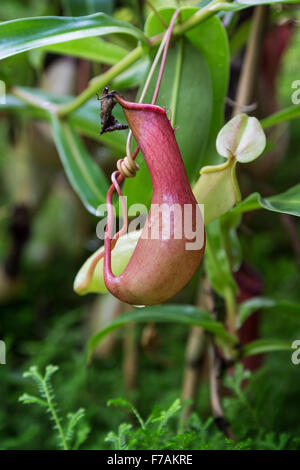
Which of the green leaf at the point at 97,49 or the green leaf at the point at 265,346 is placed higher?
the green leaf at the point at 97,49

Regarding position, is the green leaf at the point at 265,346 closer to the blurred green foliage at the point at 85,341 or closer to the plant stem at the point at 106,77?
Result: the blurred green foliage at the point at 85,341

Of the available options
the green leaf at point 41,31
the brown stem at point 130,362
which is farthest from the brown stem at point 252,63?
the brown stem at point 130,362

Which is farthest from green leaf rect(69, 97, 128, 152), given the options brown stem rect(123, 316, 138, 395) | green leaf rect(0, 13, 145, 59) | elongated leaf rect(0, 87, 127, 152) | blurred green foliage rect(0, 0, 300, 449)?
brown stem rect(123, 316, 138, 395)

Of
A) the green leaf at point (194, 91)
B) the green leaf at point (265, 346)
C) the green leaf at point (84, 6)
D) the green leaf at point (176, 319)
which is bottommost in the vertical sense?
the green leaf at point (265, 346)

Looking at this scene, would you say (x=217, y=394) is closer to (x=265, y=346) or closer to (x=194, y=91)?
(x=265, y=346)

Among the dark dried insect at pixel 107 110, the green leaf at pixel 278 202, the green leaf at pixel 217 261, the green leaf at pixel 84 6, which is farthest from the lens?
the green leaf at pixel 84 6

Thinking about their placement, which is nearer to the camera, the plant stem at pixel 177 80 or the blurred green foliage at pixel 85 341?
the plant stem at pixel 177 80
